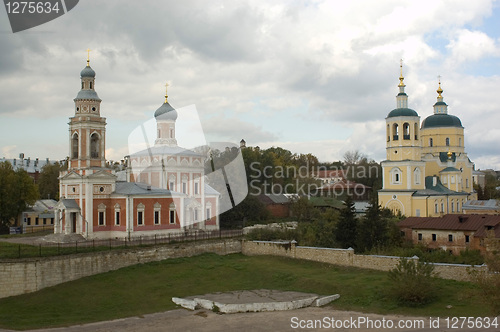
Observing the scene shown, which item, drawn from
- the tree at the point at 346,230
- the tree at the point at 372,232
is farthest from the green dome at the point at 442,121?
the tree at the point at 346,230

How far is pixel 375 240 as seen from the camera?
29.1m

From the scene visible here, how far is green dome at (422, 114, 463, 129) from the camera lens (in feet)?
168

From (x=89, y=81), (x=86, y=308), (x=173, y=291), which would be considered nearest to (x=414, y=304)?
(x=173, y=291)

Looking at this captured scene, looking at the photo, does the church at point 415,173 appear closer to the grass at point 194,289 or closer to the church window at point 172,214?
the grass at point 194,289

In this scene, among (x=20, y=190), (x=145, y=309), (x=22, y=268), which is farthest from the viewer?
(x=20, y=190)

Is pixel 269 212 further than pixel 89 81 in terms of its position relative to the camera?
Yes

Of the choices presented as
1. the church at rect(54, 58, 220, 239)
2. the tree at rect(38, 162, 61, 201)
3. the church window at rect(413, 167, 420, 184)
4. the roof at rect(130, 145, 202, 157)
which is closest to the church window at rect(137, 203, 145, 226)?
the church at rect(54, 58, 220, 239)

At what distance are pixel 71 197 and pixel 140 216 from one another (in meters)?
4.21

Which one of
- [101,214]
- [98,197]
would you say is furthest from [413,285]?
[98,197]

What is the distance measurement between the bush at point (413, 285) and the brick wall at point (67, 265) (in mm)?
12991

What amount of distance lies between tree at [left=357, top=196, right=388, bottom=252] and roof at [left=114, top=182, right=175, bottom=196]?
1211 centimetres

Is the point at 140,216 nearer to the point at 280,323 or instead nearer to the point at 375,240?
the point at 375,240

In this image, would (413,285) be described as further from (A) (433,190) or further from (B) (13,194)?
(B) (13,194)

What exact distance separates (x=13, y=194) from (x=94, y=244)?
16513mm
